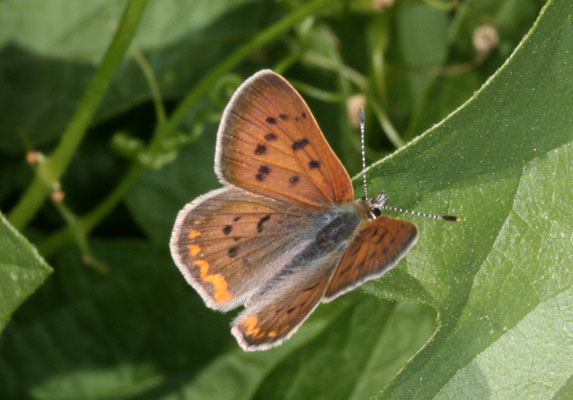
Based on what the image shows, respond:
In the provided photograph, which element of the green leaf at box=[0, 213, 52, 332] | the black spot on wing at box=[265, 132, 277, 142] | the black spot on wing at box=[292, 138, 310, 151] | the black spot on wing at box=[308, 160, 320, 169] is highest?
the green leaf at box=[0, 213, 52, 332]

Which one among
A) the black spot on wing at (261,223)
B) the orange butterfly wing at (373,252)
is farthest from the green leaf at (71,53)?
A: the orange butterfly wing at (373,252)

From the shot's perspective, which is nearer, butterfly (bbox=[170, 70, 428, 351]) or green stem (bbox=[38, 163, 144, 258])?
butterfly (bbox=[170, 70, 428, 351])

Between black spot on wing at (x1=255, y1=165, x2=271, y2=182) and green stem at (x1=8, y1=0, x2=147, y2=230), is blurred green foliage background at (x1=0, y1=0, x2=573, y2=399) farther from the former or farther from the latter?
black spot on wing at (x1=255, y1=165, x2=271, y2=182)

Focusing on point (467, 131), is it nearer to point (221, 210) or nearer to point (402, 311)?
point (221, 210)

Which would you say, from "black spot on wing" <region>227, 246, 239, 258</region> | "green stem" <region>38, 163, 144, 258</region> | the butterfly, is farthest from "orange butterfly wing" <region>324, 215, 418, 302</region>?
"green stem" <region>38, 163, 144, 258</region>

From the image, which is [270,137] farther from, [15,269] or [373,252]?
[15,269]

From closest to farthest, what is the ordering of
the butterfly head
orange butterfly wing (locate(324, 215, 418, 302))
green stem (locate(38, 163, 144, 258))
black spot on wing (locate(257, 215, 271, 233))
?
orange butterfly wing (locate(324, 215, 418, 302)) < the butterfly head < black spot on wing (locate(257, 215, 271, 233)) < green stem (locate(38, 163, 144, 258))
